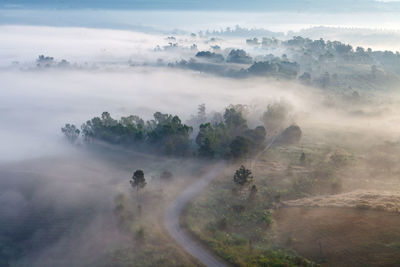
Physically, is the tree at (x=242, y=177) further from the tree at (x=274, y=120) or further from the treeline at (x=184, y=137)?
the tree at (x=274, y=120)

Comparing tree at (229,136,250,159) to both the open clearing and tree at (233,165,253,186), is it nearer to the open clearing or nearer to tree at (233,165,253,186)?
tree at (233,165,253,186)

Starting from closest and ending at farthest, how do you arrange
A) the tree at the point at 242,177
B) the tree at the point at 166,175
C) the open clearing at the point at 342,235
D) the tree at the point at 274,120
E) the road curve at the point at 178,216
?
the open clearing at the point at 342,235 → the road curve at the point at 178,216 → the tree at the point at 242,177 → the tree at the point at 166,175 → the tree at the point at 274,120

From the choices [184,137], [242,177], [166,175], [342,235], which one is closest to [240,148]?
[242,177]

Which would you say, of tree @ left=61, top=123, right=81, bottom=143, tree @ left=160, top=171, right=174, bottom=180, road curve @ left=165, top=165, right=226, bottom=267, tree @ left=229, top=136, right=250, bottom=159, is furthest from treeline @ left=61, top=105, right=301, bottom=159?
tree @ left=160, top=171, right=174, bottom=180

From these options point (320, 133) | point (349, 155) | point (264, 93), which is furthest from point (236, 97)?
point (349, 155)

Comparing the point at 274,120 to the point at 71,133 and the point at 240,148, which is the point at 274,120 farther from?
the point at 71,133

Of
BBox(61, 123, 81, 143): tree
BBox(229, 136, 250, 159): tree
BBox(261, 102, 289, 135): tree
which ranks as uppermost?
BBox(261, 102, 289, 135): tree

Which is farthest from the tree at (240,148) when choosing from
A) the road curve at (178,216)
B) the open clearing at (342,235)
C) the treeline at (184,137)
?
the open clearing at (342,235)
